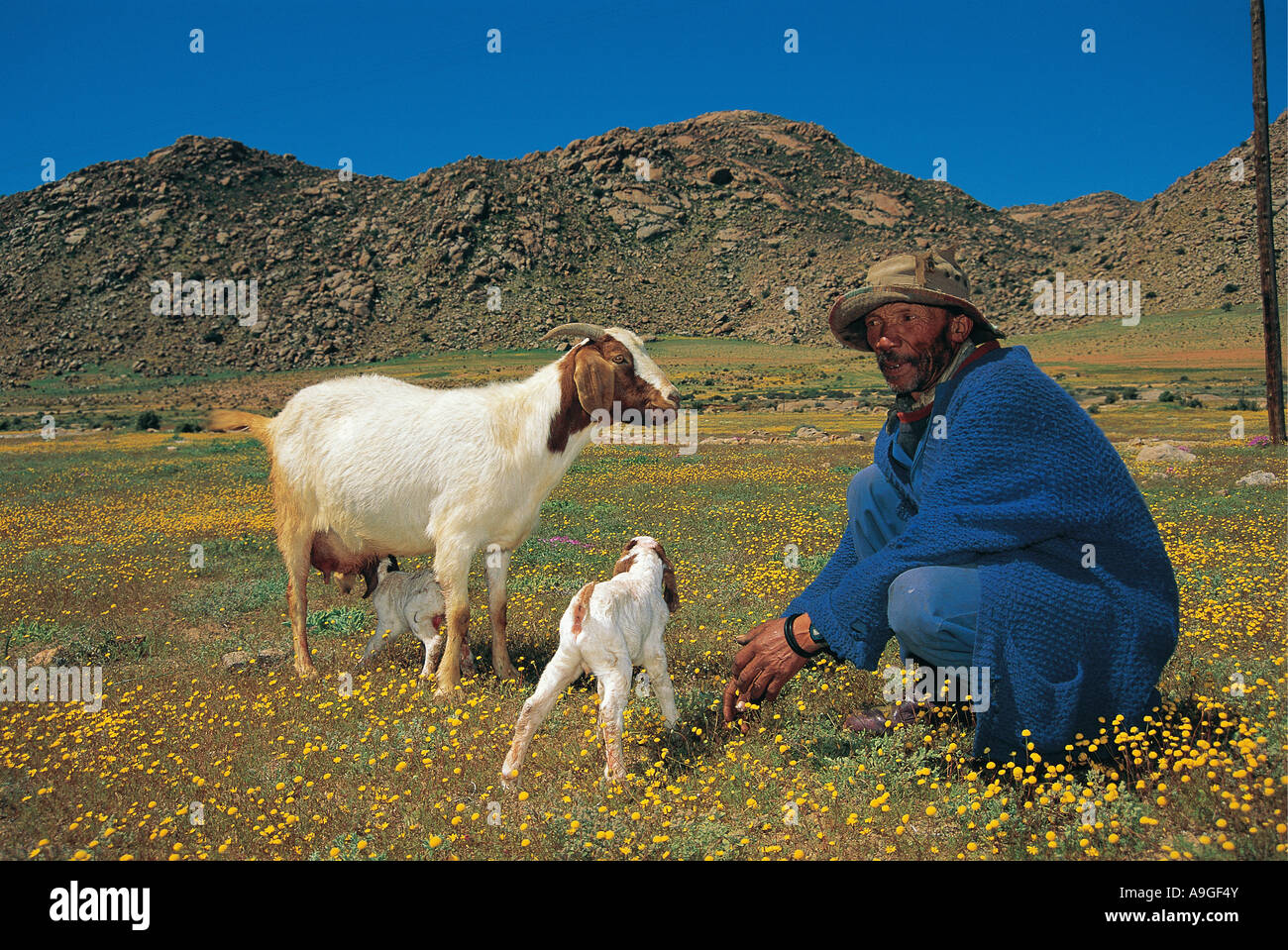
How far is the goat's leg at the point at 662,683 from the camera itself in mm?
5312

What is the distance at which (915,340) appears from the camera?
15.3ft

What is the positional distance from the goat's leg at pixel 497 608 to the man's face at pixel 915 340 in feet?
11.8

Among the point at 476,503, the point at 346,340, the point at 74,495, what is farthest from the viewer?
the point at 346,340

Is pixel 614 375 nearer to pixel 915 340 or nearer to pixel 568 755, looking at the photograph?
pixel 915 340

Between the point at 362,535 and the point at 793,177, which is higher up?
Answer: the point at 793,177

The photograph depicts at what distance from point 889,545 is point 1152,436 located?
27.3 m

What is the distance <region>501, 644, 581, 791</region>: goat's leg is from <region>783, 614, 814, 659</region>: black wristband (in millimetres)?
1208

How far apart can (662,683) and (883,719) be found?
4.64 feet

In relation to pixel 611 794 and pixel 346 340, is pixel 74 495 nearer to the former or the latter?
pixel 611 794

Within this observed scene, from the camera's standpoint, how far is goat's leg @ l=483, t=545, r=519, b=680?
6.77 metres

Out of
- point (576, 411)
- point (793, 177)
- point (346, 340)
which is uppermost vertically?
point (793, 177)

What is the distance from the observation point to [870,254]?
5217 inches

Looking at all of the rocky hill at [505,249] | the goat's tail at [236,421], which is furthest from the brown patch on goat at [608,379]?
the rocky hill at [505,249]
